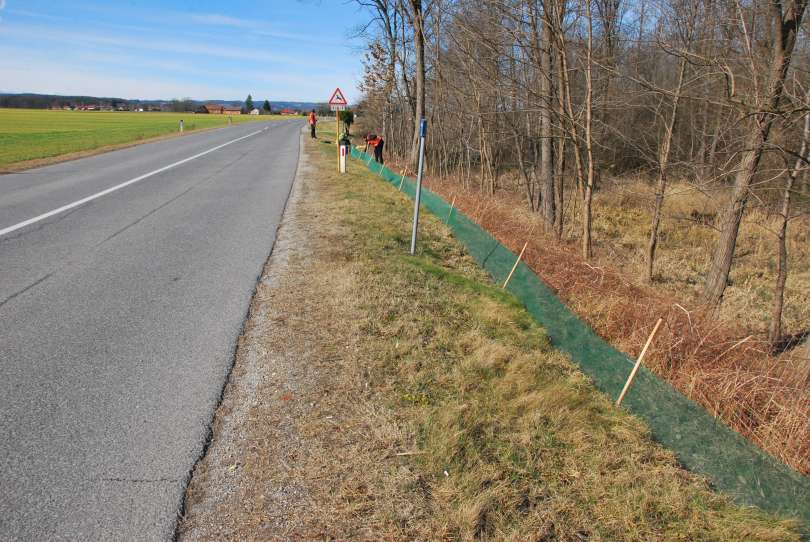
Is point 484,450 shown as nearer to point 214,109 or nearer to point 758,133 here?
point 758,133

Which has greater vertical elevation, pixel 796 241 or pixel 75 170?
pixel 75 170

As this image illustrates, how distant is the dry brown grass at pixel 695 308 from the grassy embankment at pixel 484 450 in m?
1.33

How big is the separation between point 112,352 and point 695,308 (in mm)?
8027

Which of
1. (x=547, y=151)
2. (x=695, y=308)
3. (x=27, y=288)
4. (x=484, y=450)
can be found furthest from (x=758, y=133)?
(x=27, y=288)

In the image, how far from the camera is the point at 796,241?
558 inches

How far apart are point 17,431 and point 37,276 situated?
11.0 feet

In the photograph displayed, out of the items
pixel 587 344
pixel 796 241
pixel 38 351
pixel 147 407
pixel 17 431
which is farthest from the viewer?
pixel 796 241

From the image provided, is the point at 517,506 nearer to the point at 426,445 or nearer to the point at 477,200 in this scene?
the point at 426,445

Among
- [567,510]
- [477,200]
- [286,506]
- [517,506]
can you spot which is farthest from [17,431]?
[477,200]

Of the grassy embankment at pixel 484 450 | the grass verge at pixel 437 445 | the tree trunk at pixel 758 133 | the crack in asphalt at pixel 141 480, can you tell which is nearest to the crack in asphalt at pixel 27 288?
the grass verge at pixel 437 445

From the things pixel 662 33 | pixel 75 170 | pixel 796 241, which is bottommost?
pixel 796 241

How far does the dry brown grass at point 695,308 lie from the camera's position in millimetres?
5074

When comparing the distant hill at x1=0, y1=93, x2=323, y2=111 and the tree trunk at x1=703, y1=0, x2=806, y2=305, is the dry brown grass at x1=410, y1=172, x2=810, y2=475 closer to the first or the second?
the tree trunk at x1=703, y1=0, x2=806, y2=305

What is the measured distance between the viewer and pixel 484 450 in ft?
11.7
